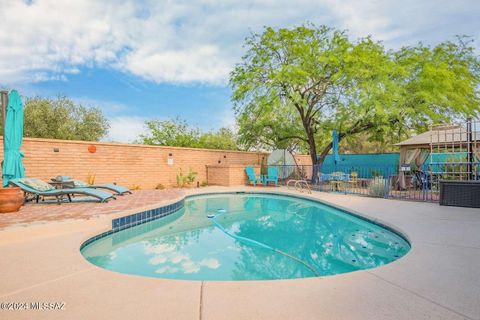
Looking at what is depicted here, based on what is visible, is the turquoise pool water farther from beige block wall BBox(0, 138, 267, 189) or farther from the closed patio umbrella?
beige block wall BBox(0, 138, 267, 189)

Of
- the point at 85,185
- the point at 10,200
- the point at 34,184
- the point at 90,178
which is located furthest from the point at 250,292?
the point at 90,178

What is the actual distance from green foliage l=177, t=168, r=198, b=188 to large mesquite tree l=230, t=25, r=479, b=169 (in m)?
4.53

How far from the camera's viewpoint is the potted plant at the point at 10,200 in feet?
18.7

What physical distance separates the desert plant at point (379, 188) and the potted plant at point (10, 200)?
10.6 metres

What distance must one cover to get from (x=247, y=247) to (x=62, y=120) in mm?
18195

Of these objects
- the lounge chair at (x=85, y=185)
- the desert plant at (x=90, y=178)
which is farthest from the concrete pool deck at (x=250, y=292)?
the desert plant at (x=90, y=178)

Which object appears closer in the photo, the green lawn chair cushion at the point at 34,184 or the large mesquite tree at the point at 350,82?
the green lawn chair cushion at the point at 34,184

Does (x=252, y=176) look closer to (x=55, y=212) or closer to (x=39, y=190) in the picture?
(x=39, y=190)

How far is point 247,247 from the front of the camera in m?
5.01

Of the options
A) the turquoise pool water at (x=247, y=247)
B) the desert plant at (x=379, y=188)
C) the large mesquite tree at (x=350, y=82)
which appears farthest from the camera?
the large mesquite tree at (x=350, y=82)

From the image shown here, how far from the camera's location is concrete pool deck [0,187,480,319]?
1992mm

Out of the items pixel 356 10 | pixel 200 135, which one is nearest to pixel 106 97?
pixel 200 135

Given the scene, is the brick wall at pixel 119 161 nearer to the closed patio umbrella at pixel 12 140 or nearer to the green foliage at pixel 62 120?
the closed patio umbrella at pixel 12 140

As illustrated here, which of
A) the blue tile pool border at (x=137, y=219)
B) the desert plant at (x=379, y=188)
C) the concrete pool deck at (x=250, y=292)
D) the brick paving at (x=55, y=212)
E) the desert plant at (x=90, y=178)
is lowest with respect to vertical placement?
the blue tile pool border at (x=137, y=219)
